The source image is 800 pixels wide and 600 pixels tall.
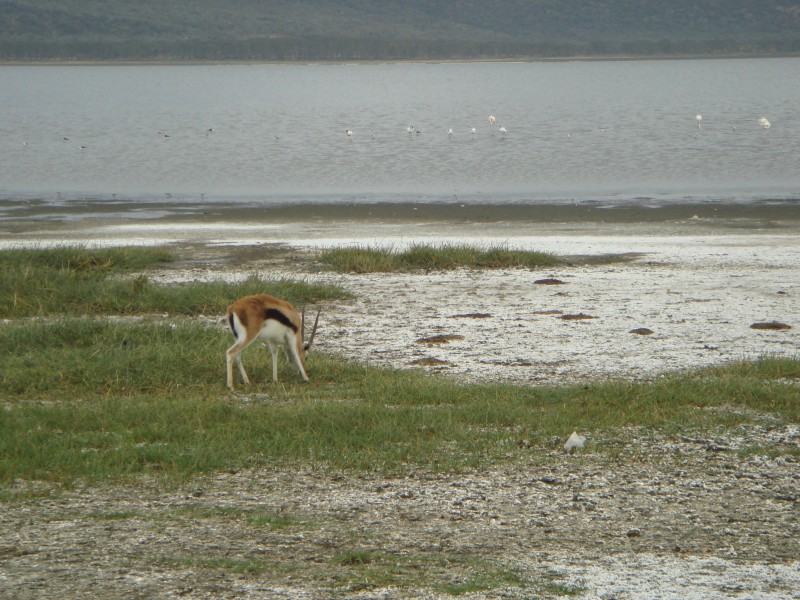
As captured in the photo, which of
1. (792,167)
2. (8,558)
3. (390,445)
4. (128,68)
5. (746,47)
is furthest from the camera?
(746,47)

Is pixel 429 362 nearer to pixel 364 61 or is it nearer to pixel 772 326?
pixel 772 326

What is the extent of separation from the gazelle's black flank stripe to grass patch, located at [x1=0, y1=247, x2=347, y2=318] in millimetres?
3009

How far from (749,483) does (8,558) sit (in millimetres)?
3803

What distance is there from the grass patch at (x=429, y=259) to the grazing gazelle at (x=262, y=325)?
5470 millimetres

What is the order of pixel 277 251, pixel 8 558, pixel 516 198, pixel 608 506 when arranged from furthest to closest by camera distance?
1. pixel 516 198
2. pixel 277 251
3. pixel 608 506
4. pixel 8 558

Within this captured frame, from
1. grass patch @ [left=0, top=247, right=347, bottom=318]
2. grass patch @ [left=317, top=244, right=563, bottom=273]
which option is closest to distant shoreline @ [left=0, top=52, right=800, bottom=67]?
grass patch @ [left=317, top=244, right=563, bottom=273]

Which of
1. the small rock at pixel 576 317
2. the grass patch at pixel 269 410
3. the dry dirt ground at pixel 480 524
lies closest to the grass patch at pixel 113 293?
the grass patch at pixel 269 410

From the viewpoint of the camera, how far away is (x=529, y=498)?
20.3ft

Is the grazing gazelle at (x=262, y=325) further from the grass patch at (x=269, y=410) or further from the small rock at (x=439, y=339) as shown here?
the small rock at (x=439, y=339)

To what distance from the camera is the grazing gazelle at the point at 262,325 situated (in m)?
8.01

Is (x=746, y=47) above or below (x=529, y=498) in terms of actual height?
above

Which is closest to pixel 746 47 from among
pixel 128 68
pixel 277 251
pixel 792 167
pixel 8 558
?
pixel 128 68

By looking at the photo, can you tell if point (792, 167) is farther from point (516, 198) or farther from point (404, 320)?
point (404, 320)

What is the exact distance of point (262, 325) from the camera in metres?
8.05
